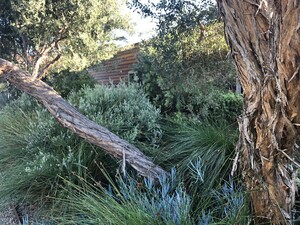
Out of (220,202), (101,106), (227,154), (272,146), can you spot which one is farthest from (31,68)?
(272,146)

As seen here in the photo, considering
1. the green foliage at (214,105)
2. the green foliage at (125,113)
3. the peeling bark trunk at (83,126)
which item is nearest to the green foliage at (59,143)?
the green foliage at (125,113)

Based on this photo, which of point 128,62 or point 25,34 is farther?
point 128,62

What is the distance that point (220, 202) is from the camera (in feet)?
7.15

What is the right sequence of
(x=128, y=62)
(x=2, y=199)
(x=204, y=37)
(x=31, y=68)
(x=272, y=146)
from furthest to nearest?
(x=128, y=62) → (x=31, y=68) → (x=204, y=37) → (x=2, y=199) → (x=272, y=146)

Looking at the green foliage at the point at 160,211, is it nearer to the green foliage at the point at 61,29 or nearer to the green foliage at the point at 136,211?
the green foliage at the point at 136,211

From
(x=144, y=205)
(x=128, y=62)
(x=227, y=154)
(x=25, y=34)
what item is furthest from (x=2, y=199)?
(x=128, y=62)

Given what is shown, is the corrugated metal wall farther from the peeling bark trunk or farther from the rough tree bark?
the rough tree bark

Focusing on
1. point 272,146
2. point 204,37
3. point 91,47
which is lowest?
point 272,146

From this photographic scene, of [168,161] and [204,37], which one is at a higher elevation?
[204,37]

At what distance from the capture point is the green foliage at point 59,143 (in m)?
3.04

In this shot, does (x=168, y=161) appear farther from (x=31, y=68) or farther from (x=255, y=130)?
(x=31, y=68)

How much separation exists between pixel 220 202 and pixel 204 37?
9.82 feet

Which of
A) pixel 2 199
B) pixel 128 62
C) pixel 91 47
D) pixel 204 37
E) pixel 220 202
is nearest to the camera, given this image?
pixel 220 202

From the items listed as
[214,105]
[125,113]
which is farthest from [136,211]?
[214,105]
